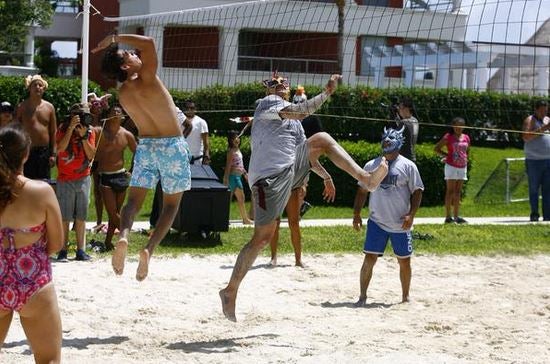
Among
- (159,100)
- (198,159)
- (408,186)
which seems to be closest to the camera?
(159,100)

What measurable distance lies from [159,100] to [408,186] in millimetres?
2547

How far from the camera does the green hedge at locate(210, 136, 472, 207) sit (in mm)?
15852

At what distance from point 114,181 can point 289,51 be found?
14440 millimetres

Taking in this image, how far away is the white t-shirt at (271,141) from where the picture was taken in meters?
7.37

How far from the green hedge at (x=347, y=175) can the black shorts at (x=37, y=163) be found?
16.6 ft

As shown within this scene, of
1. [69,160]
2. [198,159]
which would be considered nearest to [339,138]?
[198,159]

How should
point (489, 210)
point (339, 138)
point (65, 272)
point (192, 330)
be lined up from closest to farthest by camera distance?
point (192, 330) < point (65, 272) < point (489, 210) < point (339, 138)

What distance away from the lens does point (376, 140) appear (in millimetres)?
20453

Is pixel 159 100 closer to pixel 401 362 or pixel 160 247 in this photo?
pixel 401 362

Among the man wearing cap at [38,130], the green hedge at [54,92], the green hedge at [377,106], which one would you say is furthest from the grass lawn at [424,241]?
the green hedge at [54,92]

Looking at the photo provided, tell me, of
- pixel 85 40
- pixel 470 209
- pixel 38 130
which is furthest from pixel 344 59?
pixel 85 40

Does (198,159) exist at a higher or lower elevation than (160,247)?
higher

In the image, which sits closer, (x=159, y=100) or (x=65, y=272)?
(x=159, y=100)

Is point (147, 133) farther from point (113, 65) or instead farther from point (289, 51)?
point (289, 51)
